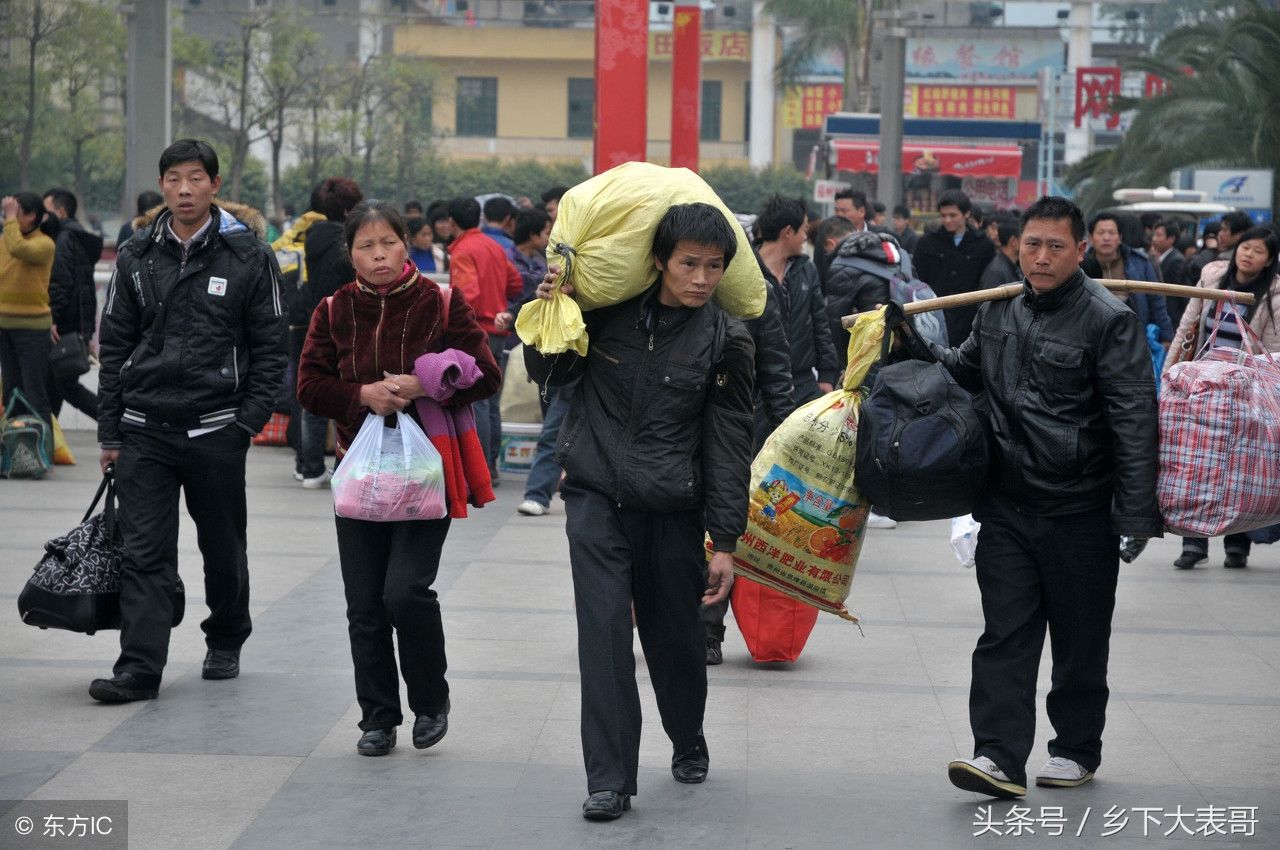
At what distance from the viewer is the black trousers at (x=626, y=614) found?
15.2 ft

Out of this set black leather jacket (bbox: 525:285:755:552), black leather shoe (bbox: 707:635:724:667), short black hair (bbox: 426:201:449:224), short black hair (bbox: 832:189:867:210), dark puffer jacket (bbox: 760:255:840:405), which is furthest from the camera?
short black hair (bbox: 426:201:449:224)

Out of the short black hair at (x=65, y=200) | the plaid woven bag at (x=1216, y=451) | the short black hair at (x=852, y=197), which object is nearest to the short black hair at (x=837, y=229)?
the short black hair at (x=852, y=197)

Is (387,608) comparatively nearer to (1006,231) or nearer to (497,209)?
(497,209)

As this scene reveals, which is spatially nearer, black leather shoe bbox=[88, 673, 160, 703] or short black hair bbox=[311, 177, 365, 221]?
black leather shoe bbox=[88, 673, 160, 703]

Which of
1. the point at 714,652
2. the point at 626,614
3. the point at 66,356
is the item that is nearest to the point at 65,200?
the point at 66,356

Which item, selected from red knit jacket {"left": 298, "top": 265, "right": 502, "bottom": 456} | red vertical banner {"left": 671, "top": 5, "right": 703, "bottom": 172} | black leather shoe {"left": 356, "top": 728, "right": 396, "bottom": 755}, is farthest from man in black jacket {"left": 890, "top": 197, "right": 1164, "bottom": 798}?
red vertical banner {"left": 671, "top": 5, "right": 703, "bottom": 172}

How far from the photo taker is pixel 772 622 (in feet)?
21.3

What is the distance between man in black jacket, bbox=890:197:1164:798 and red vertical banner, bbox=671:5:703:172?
14990mm

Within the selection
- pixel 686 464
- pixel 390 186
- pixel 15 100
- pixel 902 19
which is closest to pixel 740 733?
pixel 686 464

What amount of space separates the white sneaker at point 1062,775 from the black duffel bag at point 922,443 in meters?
0.82

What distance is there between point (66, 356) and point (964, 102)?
58.8 m

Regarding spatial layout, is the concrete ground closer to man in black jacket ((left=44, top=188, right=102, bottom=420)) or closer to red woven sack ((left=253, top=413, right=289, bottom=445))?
man in black jacket ((left=44, top=188, right=102, bottom=420))

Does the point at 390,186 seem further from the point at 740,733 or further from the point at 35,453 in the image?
the point at 740,733

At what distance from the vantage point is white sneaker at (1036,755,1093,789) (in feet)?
16.4
